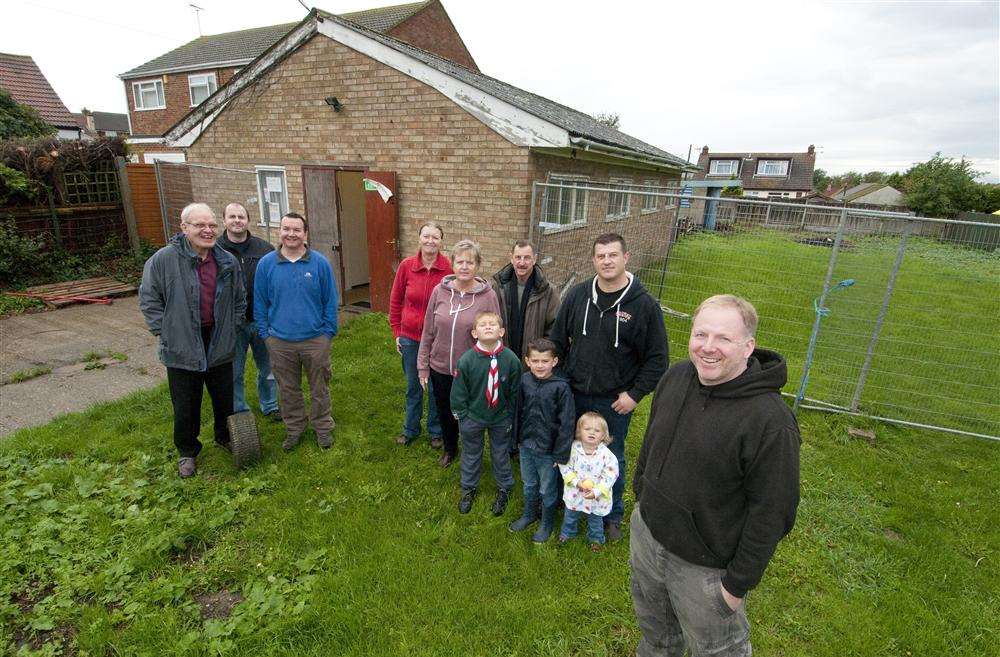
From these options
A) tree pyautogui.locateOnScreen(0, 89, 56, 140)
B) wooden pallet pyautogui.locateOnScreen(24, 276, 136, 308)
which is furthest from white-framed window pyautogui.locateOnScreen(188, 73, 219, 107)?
wooden pallet pyautogui.locateOnScreen(24, 276, 136, 308)

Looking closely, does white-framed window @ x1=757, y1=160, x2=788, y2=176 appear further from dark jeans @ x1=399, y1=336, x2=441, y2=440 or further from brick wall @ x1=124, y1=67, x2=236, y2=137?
dark jeans @ x1=399, y1=336, x2=441, y2=440

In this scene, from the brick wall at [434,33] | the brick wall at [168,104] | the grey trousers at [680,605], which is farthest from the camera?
the brick wall at [168,104]

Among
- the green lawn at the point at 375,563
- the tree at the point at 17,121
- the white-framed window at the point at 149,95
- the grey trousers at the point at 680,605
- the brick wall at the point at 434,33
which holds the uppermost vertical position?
the brick wall at the point at 434,33

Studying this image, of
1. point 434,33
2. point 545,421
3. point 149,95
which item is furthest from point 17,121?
point 545,421

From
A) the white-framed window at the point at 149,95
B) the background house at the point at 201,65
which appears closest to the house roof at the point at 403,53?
the background house at the point at 201,65

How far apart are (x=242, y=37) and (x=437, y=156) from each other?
24377mm

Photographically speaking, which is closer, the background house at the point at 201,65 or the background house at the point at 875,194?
the background house at the point at 201,65

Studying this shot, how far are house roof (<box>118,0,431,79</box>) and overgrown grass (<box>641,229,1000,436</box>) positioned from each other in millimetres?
16955

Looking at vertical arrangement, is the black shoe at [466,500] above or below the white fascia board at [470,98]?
below

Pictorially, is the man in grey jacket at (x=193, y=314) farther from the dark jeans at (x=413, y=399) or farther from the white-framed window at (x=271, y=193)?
the white-framed window at (x=271, y=193)

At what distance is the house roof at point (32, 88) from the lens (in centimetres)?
1583

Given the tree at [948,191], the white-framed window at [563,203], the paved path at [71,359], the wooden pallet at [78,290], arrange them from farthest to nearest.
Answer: the tree at [948,191] < the wooden pallet at [78,290] < the white-framed window at [563,203] < the paved path at [71,359]

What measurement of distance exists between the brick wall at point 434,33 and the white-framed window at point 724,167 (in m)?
34.5

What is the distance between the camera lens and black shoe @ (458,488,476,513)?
11.6 ft
